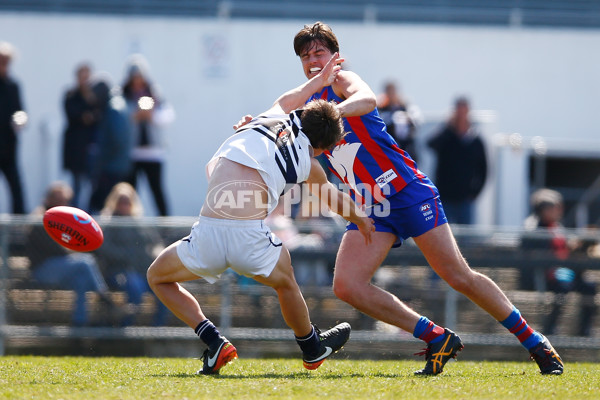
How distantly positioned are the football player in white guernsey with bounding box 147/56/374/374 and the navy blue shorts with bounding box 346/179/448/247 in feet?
0.71

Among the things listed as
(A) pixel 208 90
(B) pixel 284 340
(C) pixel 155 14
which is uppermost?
(C) pixel 155 14

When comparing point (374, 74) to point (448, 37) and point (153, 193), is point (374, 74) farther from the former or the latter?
point (153, 193)

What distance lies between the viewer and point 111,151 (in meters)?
9.98

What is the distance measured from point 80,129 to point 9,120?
0.77 meters

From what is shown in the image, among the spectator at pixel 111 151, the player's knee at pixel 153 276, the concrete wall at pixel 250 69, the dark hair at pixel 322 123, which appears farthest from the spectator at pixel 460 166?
the player's knee at pixel 153 276

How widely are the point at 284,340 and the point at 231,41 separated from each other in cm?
542

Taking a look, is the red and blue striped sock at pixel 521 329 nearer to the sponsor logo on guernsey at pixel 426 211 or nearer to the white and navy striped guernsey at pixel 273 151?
the sponsor logo on guernsey at pixel 426 211

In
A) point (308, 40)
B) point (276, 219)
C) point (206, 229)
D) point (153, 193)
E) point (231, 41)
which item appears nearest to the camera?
point (206, 229)

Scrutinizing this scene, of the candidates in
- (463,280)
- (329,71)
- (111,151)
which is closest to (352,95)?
(329,71)

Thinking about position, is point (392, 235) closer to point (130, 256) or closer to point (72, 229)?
point (72, 229)

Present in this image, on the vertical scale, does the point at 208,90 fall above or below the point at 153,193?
above

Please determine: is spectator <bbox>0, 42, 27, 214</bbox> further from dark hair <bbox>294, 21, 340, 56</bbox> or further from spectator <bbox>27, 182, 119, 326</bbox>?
dark hair <bbox>294, 21, 340, 56</bbox>

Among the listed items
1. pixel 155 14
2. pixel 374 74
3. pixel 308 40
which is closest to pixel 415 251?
pixel 308 40

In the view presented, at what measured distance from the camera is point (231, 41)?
1259cm
